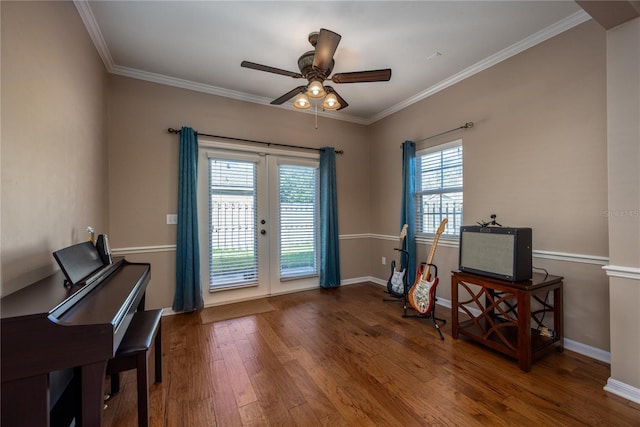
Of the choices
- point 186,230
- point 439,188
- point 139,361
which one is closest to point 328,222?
point 439,188

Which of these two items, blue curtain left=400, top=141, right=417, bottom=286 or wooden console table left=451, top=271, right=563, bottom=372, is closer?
wooden console table left=451, top=271, right=563, bottom=372

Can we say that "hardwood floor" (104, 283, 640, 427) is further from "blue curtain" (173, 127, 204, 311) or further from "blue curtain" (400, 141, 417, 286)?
"blue curtain" (400, 141, 417, 286)

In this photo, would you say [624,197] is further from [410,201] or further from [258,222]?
[258,222]

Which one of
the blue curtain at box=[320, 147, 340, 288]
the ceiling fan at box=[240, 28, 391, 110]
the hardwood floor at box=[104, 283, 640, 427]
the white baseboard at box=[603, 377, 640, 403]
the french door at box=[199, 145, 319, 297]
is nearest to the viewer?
the hardwood floor at box=[104, 283, 640, 427]

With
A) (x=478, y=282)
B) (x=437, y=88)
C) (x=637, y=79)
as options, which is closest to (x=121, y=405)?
(x=478, y=282)

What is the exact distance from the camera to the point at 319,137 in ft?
13.7

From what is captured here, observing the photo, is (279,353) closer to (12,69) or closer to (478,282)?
(478,282)

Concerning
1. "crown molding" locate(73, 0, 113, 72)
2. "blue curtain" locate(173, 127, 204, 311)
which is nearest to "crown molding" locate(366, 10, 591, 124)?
"blue curtain" locate(173, 127, 204, 311)

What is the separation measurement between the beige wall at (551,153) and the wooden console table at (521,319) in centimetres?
16

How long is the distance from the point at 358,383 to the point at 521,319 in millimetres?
1310

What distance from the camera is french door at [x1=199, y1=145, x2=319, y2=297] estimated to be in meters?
3.41

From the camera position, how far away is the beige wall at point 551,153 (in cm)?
212

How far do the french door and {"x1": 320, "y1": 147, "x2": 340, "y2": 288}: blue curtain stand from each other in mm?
118

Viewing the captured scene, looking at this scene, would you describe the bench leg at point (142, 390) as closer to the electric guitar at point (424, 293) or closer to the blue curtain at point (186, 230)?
the blue curtain at point (186, 230)
